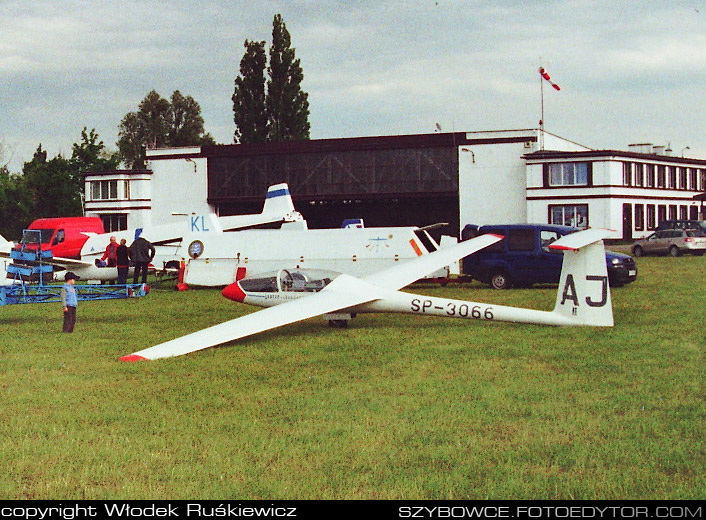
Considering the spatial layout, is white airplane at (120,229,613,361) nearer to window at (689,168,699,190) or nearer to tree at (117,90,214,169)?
window at (689,168,699,190)

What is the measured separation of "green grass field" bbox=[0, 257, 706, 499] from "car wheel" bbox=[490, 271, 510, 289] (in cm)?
1006

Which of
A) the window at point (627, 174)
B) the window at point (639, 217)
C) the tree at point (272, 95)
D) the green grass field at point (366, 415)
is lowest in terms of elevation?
the green grass field at point (366, 415)

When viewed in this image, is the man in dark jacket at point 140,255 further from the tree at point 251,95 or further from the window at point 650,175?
the tree at point 251,95

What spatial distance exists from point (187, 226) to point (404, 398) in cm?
2569

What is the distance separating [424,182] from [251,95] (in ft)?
87.5

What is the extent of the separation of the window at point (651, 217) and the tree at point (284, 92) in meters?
35.8

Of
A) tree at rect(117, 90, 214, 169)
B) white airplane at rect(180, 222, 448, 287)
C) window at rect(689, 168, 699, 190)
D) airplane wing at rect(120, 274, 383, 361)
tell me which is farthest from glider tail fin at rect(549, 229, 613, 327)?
tree at rect(117, 90, 214, 169)

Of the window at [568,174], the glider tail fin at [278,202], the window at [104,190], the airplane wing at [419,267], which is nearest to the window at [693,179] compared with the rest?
the window at [568,174]

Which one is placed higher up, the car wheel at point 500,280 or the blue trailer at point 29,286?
the blue trailer at point 29,286

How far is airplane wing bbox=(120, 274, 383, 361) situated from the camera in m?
13.4

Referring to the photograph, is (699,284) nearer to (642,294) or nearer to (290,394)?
(642,294)

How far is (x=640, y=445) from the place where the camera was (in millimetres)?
8367

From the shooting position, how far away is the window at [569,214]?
62.4 metres

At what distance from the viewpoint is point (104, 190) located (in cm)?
7400
